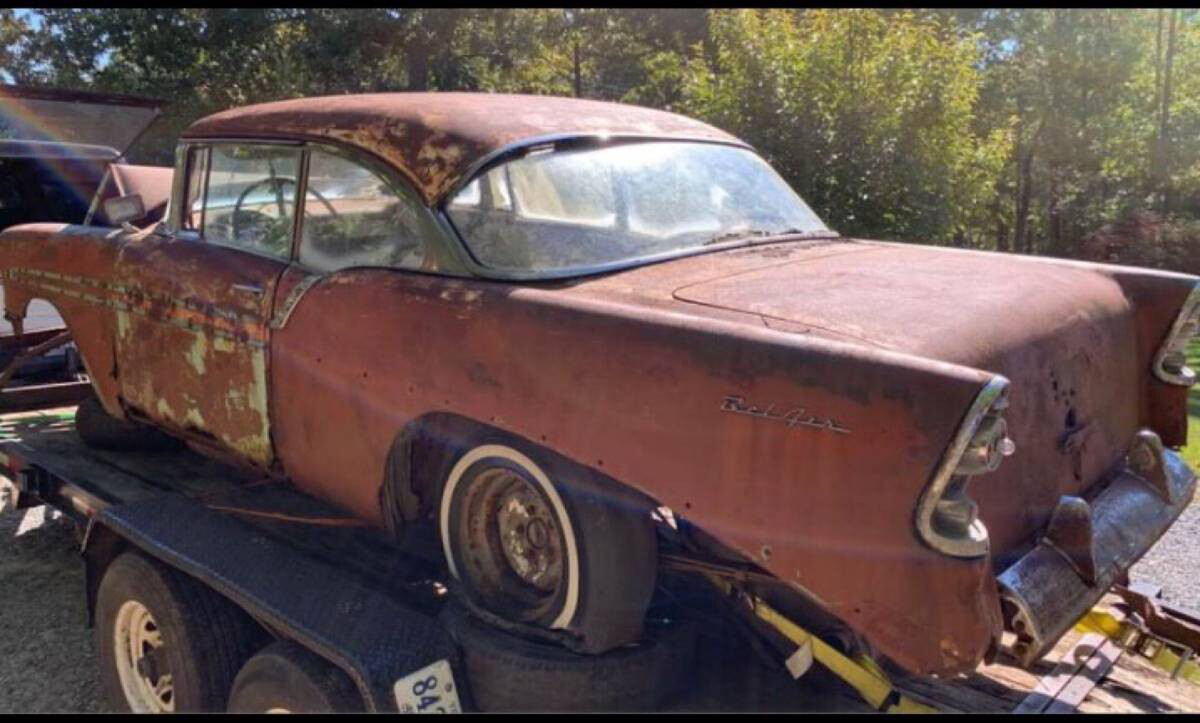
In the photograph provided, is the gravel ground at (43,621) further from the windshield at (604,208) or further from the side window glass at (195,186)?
the windshield at (604,208)

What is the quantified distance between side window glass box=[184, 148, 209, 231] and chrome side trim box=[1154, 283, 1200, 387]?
3781mm

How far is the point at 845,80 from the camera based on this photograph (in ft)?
31.6

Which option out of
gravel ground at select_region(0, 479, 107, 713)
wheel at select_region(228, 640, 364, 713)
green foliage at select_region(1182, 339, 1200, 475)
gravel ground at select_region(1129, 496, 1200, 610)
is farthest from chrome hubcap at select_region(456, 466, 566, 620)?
green foliage at select_region(1182, 339, 1200, 475)

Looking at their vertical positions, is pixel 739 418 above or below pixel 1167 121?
below

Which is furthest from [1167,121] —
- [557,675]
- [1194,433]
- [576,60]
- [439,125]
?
[557,675]

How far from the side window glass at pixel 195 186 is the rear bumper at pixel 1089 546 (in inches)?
137

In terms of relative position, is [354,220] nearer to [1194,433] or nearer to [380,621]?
[380,621]

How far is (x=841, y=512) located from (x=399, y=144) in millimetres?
2027

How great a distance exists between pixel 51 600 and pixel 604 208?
3.39 meters

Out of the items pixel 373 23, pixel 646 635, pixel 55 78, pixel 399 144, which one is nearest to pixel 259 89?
pixel 373 23

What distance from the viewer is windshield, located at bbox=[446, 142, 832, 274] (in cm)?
310

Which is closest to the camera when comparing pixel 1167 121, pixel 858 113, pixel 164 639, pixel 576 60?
pixel 164 639

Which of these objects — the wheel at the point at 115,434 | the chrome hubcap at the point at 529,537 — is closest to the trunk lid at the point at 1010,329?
the chrome hubcap at the point at 529,537

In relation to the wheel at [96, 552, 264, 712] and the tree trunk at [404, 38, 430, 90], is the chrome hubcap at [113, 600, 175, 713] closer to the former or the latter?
the wheel at [96, 552, 264, 712]
